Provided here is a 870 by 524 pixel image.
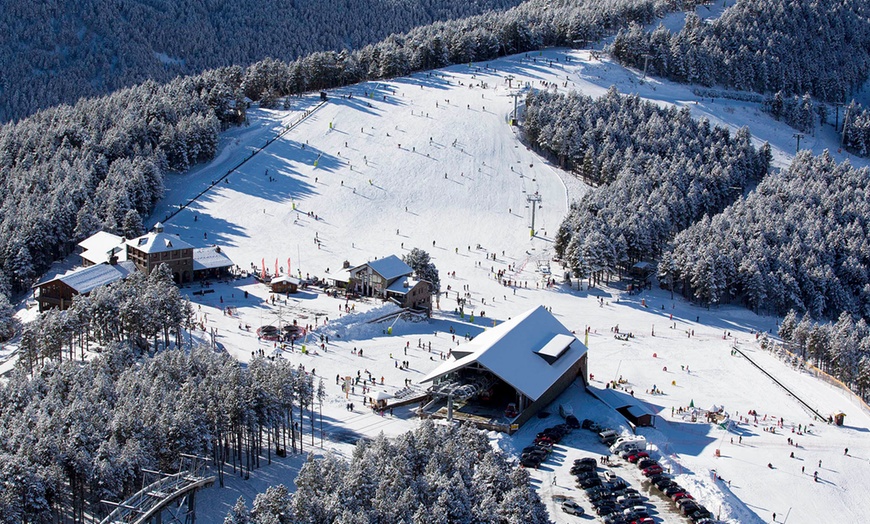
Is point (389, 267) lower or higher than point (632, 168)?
lower

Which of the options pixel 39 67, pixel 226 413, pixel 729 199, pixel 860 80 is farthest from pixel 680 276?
pixel 39 67

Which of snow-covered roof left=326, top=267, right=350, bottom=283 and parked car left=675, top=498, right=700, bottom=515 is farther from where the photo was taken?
snow-covered roof left=326, top=267, right=350, bottom=283

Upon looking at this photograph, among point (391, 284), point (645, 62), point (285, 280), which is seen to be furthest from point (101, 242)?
point (645, 62)

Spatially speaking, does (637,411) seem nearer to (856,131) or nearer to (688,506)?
(688,506)

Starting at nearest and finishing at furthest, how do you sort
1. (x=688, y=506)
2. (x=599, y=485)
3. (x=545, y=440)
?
1. (x=688, y=506)
2. (x=599, y=485)
3. (x=545, y=440)

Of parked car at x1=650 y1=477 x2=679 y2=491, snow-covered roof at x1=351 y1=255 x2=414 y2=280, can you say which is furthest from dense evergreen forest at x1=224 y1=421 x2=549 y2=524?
snow-covered roof at x1=351 y1=255 x2=414 y2=280

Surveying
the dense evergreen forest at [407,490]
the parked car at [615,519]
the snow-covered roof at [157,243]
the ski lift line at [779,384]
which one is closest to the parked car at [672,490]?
the parked car at [615,519]

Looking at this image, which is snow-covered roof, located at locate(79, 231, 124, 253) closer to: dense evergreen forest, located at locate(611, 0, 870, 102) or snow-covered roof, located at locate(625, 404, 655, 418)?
snow-covered roof, located at locate(625, 404, 655, 418)
